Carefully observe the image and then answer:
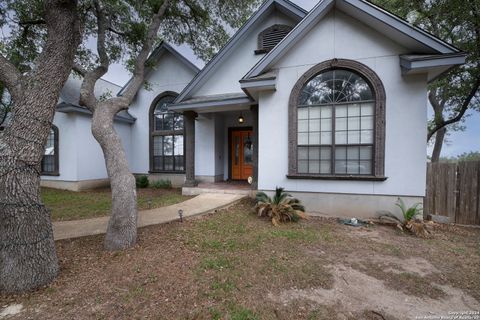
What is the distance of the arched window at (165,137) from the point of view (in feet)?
38.0

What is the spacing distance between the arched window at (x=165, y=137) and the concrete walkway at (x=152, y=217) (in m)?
4.52

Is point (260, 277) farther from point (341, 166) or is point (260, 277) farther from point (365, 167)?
point (365, 167)

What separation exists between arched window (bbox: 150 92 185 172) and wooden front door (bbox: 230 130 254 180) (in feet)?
9.00

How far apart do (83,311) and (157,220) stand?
2.97 m

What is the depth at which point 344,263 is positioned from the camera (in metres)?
3.79

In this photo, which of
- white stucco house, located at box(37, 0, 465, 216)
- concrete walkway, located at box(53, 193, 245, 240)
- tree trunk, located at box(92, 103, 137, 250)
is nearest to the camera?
tree trunk, located at box(92, 103, 137, 250)

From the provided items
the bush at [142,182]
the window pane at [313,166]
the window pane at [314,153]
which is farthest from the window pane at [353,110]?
the bush at [142,182]

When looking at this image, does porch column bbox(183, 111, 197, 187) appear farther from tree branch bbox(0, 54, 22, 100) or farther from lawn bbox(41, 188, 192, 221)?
tree branch bbox(0, 54, 22, 100)

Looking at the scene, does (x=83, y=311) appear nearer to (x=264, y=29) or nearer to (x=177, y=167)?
(x=177, y=167)

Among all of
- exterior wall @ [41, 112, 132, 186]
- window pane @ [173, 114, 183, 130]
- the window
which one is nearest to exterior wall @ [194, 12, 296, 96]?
the window

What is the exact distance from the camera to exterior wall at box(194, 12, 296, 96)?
926 centimetres

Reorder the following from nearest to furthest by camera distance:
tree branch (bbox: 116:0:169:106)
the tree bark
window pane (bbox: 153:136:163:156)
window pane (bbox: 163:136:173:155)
Answer: the tree bark, tree branch (bbox: 116:0:169:106), window pane (bbox: 163:136:173:155), window pane (bbox: 153:136:163:156)

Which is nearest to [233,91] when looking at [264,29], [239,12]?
[264,29]

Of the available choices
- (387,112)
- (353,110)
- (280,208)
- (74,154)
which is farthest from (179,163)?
(387,112)
